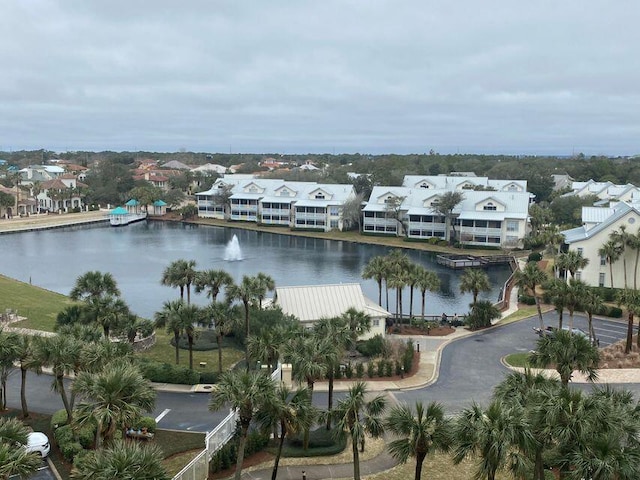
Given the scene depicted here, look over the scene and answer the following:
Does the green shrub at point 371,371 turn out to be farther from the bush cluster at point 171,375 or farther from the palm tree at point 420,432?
the palm tree at point 420,432

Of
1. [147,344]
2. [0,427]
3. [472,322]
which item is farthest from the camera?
[472,322]

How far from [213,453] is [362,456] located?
615 cm

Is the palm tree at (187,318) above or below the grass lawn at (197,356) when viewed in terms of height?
above

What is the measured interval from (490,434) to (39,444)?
17.2 meters

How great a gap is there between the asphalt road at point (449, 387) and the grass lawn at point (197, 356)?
19.7 feet

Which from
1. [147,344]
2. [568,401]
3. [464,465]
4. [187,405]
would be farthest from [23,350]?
[568,401]

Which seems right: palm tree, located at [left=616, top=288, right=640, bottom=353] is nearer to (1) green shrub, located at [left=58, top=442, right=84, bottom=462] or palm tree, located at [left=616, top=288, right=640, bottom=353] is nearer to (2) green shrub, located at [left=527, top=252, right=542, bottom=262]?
(1) green shrub, located at [left=58, top=442, right=84, bottom=462]

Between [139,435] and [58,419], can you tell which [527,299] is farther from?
[58,419]

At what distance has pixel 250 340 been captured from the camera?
27.2m

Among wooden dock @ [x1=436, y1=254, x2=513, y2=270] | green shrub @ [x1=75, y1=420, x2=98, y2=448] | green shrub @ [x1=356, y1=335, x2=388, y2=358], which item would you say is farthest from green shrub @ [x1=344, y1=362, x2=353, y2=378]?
wooden dock @ [x1=436, y1=254, x2=513, y2=270]

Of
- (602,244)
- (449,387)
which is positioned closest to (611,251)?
(602,244)

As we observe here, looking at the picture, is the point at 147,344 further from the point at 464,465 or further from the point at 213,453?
the point at 464,465

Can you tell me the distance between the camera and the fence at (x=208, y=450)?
21572mm

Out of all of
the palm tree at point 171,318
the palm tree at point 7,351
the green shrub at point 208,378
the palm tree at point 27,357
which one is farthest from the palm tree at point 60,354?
the green shrub at point 208,378
